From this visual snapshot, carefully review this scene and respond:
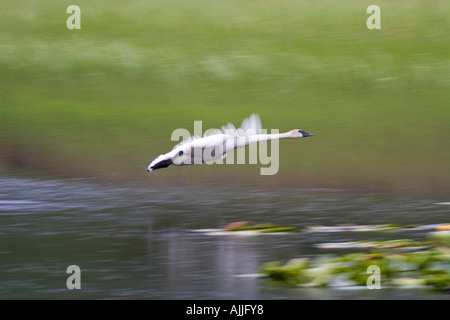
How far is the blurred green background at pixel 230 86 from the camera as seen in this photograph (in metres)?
19.3

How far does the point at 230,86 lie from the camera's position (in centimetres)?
2236

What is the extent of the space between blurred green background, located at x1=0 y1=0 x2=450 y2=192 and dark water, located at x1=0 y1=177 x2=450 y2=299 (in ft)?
4.04

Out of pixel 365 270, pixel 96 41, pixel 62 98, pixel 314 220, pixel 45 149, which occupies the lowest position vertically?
pixel 365 270

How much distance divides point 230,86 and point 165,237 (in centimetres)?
925

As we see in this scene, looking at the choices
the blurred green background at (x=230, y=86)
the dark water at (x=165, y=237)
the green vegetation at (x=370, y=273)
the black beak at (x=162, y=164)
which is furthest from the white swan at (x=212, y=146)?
the blurred green background at (x=230, y=86)

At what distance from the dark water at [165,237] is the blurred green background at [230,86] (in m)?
1.23

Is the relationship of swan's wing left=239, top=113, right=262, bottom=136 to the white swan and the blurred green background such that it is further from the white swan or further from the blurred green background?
the blurred green background

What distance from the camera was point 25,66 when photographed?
77.4 feet

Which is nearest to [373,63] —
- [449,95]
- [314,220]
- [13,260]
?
[449,95]

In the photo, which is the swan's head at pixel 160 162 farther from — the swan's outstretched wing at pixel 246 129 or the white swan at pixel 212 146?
the swan's outstretched wing at pixel 246 129

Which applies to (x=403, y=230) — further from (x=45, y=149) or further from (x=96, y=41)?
(x=96, y=41)

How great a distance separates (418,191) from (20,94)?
864 cm

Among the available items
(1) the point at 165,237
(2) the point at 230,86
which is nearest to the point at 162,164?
(1) the point at 165,237

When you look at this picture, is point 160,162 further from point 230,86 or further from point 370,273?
point 230,86
